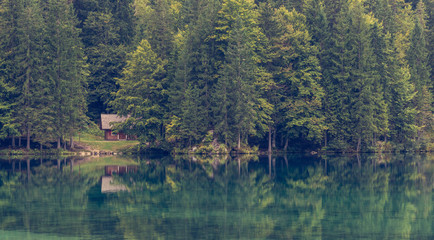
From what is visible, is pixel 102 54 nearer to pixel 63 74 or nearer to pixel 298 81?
pixel 63 74

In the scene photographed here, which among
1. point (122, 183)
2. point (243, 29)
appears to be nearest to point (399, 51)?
point (243, 29)

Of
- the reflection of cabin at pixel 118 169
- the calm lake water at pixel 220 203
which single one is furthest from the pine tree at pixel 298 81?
the reflection of cabin at pixel 118 169

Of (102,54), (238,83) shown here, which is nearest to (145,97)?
(238,83)

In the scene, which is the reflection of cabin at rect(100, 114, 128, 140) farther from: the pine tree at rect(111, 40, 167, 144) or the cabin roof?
the pine tree at rect(111, 40, 167, 144)

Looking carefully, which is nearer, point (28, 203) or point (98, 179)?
point (28, 203)

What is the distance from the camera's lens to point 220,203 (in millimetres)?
31422

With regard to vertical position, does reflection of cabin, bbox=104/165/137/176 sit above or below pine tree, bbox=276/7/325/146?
below

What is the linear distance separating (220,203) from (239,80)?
43863 mm

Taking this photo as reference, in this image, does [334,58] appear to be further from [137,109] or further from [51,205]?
[51,205]

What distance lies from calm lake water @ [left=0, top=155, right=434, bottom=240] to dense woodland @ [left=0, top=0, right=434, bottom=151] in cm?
2188

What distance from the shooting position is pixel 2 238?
22.0 meters

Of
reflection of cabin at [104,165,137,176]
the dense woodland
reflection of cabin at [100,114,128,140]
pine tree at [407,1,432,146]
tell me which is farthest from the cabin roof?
pine tree at [407,1,432,146]

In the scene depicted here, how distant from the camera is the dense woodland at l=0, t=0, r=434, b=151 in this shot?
7444cm

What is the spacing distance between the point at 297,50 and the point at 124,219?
2250 inches
